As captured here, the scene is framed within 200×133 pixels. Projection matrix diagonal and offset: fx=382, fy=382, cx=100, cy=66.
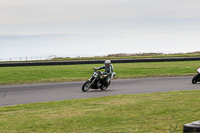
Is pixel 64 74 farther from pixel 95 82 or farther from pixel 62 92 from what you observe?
pixel 62 92

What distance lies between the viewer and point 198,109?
10203 millimetres

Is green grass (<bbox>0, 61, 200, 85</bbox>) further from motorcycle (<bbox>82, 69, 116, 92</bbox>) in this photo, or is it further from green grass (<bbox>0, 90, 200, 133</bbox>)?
green grass (<bbox>0, 90, 200, 133</bbox>)

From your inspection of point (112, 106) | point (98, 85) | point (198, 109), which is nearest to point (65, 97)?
point (98, 85)

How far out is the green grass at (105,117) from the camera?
7945mm

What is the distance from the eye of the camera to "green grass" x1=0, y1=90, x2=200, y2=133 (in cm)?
795

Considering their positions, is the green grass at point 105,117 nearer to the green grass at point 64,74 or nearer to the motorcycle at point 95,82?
the motorcycle at point 95,82

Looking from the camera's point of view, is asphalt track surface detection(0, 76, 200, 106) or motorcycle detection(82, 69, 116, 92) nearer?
asphalt track surface detection(0, 76, 200, 106)

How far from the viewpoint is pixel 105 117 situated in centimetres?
927

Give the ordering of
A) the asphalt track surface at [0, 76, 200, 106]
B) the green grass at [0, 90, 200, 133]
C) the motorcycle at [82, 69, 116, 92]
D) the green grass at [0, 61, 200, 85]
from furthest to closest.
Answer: the green grass at [0, 61, 200, 85] < the motorcycle at [82, 69, 116, 92] < the asphalt track surface at [0, 76, 200, 106] < the green grass at [0, 90, 200, 133]

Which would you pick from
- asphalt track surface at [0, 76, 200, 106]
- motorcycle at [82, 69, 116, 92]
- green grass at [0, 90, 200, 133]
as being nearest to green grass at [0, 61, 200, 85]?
asphalt track surface at [0, 76, 200, 106]

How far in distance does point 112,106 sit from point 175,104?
6.11ft

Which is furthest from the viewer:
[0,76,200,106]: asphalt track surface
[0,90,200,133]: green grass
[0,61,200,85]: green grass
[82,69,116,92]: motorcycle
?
[0,61,200,85]: green grass

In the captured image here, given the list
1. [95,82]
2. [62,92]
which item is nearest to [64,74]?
[95,82]

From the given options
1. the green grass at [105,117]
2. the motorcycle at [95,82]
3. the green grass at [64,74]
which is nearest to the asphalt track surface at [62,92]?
the motorcycle at [95,82]
